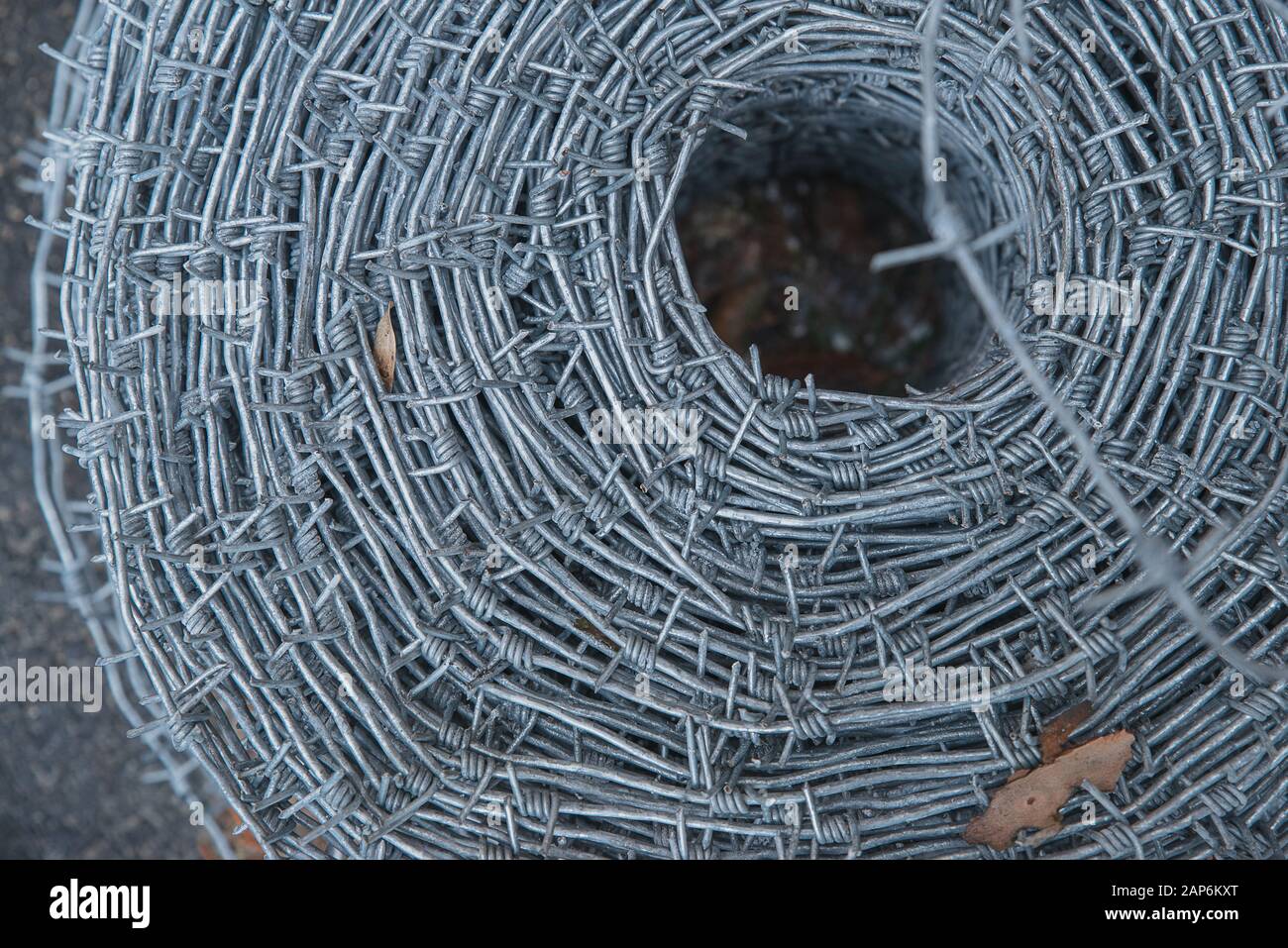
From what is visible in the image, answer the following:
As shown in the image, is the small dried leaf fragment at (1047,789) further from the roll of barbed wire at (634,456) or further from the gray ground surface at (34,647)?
the gray ground surface at (34,647)

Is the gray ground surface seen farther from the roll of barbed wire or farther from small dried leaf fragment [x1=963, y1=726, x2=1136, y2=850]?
small dried leaf fragment [x1=963, y1=726, x2=1136, y2=850]

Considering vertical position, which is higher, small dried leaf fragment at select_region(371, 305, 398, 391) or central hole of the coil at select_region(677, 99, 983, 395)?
central hole of the coil at select_region(677, 99, 983, 395)

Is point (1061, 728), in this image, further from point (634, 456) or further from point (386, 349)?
point (386, 349)

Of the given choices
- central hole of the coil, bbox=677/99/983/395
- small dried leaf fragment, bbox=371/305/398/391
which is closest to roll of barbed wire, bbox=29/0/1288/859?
small dried leaf fragment, bbox=371/305/398/391

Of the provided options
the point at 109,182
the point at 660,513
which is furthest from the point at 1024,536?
the point at 109,182

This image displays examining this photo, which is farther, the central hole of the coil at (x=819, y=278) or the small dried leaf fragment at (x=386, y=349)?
the central hole of the coil at (x=819, y=278)

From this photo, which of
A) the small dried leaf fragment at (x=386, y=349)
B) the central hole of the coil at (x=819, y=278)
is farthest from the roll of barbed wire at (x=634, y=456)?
the central hole of the coil at (x=819, y=278)

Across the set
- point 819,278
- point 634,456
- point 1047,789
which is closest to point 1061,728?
point 1047,789
